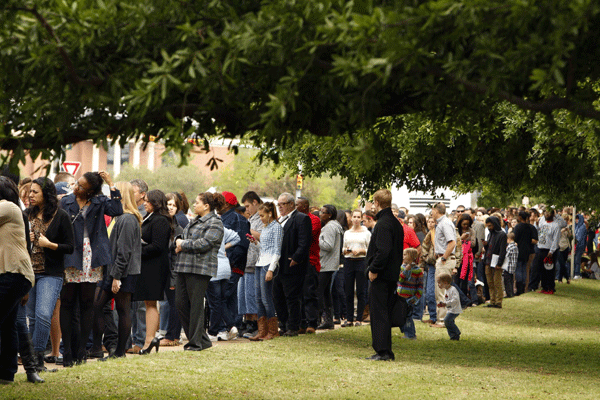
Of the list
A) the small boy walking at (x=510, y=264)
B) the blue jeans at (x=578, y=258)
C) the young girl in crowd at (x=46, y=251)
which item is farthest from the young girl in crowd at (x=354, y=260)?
the blue jeans at (x=578, y=258)

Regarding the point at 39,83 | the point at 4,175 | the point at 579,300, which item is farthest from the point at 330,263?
the point at 579,300

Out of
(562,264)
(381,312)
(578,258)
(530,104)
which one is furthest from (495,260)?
(530,104)

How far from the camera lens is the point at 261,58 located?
480 centimetres

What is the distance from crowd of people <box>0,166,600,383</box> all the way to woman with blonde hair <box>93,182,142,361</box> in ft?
0.05

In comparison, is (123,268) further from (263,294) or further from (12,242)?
(263,294)

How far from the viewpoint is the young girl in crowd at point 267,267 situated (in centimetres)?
1289

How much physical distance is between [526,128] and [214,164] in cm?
857

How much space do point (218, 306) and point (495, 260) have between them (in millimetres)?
9294

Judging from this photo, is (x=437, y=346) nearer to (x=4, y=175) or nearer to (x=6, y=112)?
(x=4, y=175)

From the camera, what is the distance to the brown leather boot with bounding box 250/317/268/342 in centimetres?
1311

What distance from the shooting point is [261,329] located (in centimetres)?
1310

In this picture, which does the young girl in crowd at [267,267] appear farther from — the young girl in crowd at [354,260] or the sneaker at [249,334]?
the young girl in crowd at [354,260]

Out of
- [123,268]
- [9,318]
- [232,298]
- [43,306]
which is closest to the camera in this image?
[9,318]

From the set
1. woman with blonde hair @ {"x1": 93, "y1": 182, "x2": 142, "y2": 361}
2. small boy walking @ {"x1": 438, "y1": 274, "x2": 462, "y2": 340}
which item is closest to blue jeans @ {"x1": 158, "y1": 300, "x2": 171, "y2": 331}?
woman with blonde hair @ {"x1": 93, "y1": 182, "x2": 142, "y2": 361}
